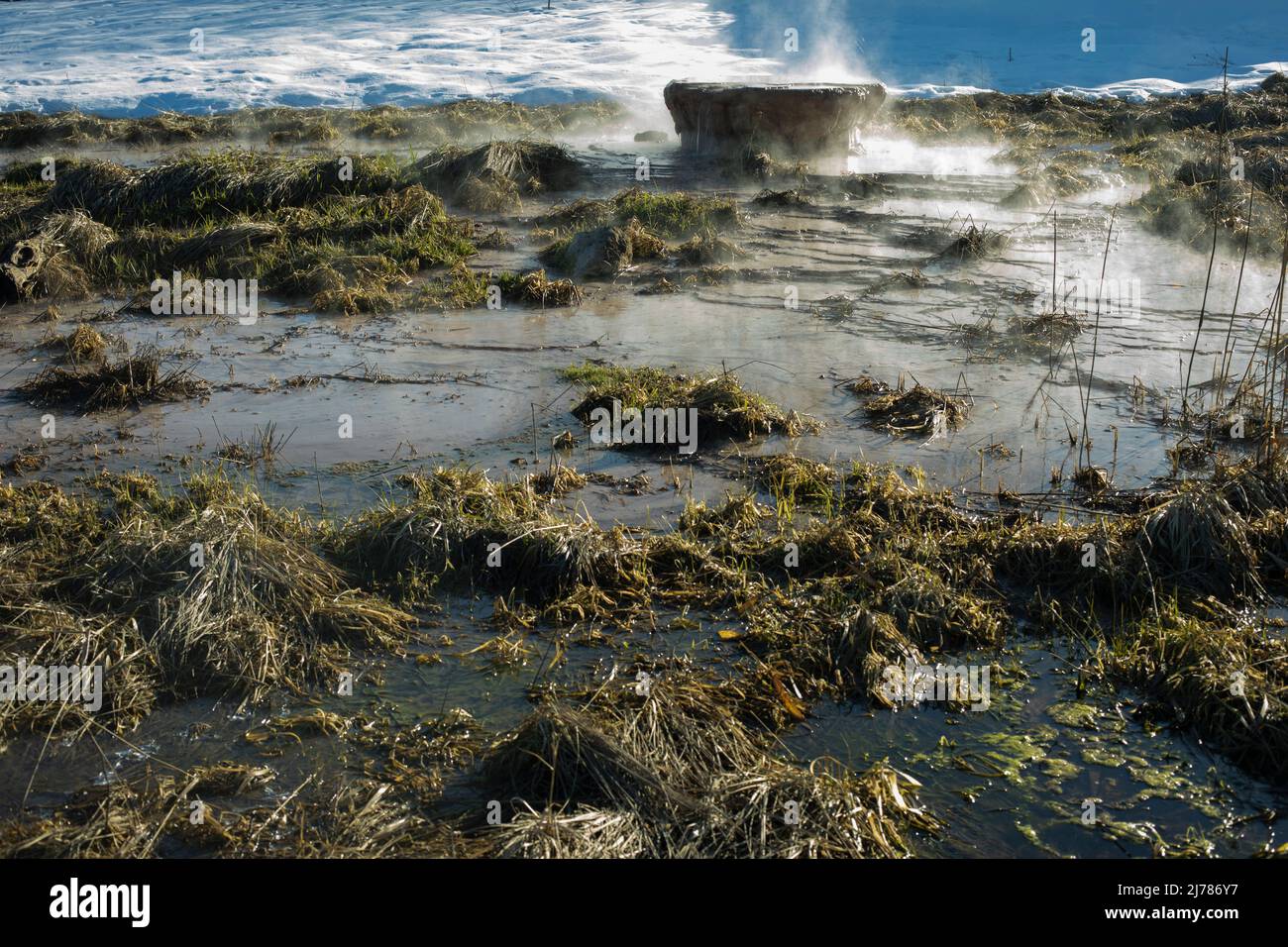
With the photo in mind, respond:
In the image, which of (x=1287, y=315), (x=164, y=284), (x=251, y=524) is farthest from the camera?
(x=164, y=284)

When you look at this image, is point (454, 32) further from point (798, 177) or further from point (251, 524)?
point (251, 524)

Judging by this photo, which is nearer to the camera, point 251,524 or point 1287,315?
point 251,524

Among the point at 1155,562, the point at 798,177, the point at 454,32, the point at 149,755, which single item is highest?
the point at 454,32

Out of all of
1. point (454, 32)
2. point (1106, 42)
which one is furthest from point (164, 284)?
point (1106, 42)

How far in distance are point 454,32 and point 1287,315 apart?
2636cm

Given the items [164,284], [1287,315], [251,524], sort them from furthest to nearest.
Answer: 1. [164,284]
2. [1287,315]
3. [251,524]

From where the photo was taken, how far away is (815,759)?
416cm

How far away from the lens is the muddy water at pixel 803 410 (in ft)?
13.6
